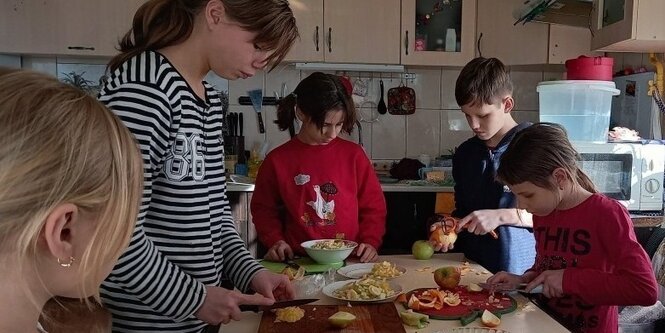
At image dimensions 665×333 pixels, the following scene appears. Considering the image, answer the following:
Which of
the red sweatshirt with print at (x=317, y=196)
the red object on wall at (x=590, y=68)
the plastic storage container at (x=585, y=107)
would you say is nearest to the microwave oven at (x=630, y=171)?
the plastic storage container at (x=585, y=107)

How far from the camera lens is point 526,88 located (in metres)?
3.23

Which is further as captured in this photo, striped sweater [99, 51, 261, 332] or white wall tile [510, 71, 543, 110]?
white wall tile [510, 71, 543, 110]

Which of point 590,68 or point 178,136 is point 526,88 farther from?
point 178,136

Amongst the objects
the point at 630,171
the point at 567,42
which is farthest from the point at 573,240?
the point at 567,42

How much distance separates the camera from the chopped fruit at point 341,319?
3.05 feet

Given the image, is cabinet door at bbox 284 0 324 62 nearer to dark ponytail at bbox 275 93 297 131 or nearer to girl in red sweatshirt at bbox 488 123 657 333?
dark ponytail at bbox 275 93 297 131

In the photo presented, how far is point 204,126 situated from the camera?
98 cm

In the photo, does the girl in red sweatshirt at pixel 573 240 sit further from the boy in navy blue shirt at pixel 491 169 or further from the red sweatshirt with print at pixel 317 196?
the red sweatshirt with print at pixel 317 196

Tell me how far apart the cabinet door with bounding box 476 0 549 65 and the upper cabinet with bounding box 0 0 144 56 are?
1894 mm

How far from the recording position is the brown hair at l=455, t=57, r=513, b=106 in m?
1.52

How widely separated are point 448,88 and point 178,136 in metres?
2.56

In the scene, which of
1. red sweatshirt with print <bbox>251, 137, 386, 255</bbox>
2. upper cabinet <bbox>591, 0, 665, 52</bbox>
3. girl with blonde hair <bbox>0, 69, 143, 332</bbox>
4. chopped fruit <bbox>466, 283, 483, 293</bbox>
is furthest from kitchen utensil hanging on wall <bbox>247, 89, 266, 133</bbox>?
girl with blonde hair <bbox>0, 69, 143, 332</bbox>

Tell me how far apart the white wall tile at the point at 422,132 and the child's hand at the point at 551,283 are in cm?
216

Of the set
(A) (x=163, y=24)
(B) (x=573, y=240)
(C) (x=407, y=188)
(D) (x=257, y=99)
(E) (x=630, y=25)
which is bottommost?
(C) (x=407, y=188)
